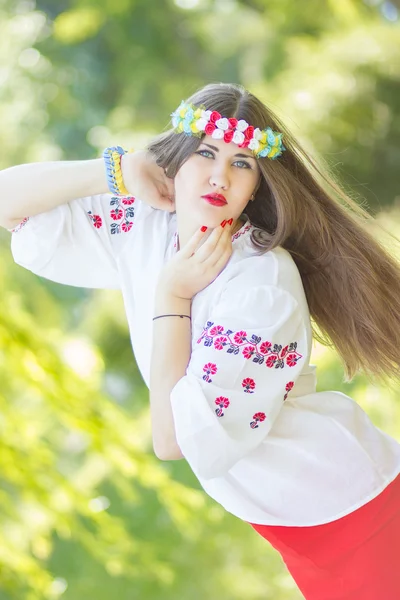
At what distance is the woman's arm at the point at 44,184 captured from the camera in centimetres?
139

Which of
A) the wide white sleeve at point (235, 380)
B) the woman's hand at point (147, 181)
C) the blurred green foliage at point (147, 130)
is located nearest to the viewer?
the wide white sleeve at point (235, 380)

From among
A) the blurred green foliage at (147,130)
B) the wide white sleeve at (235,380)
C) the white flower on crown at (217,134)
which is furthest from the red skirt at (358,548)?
the blurred green foliage at (147,130)

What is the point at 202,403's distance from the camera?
3.80 ft

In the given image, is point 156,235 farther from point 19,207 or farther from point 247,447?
point 247,447

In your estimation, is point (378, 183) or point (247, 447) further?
point (378, 183)

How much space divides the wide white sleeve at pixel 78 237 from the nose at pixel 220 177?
20 centimetres

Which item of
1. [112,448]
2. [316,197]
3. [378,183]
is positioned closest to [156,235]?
[316,197]

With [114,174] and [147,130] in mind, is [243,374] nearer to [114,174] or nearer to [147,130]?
[114,174]

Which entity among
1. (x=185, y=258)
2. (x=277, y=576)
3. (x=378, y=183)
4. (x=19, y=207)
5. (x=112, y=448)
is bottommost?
(x=277, y=576)

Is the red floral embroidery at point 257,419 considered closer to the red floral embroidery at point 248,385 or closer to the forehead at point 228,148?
the red floral embroidery at point 248,385

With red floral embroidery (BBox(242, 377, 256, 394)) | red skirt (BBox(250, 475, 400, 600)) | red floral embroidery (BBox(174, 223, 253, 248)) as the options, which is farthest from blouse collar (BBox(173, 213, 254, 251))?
red skirt (BBox(250, 475, 400, 600))

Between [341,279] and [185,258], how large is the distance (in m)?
0.28

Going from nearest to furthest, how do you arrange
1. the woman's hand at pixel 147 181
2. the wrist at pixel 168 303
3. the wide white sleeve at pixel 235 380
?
the wide white sleeve at pixel 235 380
the wrist at pixel 168 303
the woman's hand at pixel 147 181

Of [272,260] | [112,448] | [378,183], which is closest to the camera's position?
[272,260]
